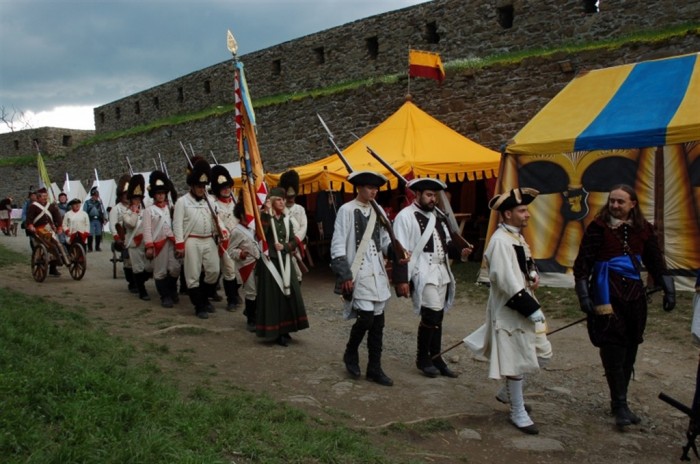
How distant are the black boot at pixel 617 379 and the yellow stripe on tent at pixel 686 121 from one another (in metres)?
4.45

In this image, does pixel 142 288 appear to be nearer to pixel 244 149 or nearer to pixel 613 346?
pixel 244 149

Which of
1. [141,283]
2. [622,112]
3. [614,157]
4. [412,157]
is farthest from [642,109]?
[141,283]

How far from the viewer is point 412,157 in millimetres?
10656

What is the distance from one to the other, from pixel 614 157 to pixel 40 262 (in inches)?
331

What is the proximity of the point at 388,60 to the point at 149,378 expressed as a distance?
1431cm

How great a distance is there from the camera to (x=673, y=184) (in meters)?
7.74

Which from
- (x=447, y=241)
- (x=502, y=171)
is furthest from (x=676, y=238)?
(x=447, y=241)

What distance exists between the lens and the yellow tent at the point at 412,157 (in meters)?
10.4

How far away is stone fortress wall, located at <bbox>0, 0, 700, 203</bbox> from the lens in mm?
12547

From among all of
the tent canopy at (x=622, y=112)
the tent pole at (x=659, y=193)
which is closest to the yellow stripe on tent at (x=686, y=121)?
the tent canopy at (x=622, y=112)

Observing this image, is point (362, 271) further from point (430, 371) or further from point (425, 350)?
point (430, 371)

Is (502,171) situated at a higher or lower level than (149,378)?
higher

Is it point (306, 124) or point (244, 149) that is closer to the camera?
point (244, 149)

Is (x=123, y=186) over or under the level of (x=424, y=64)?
under
